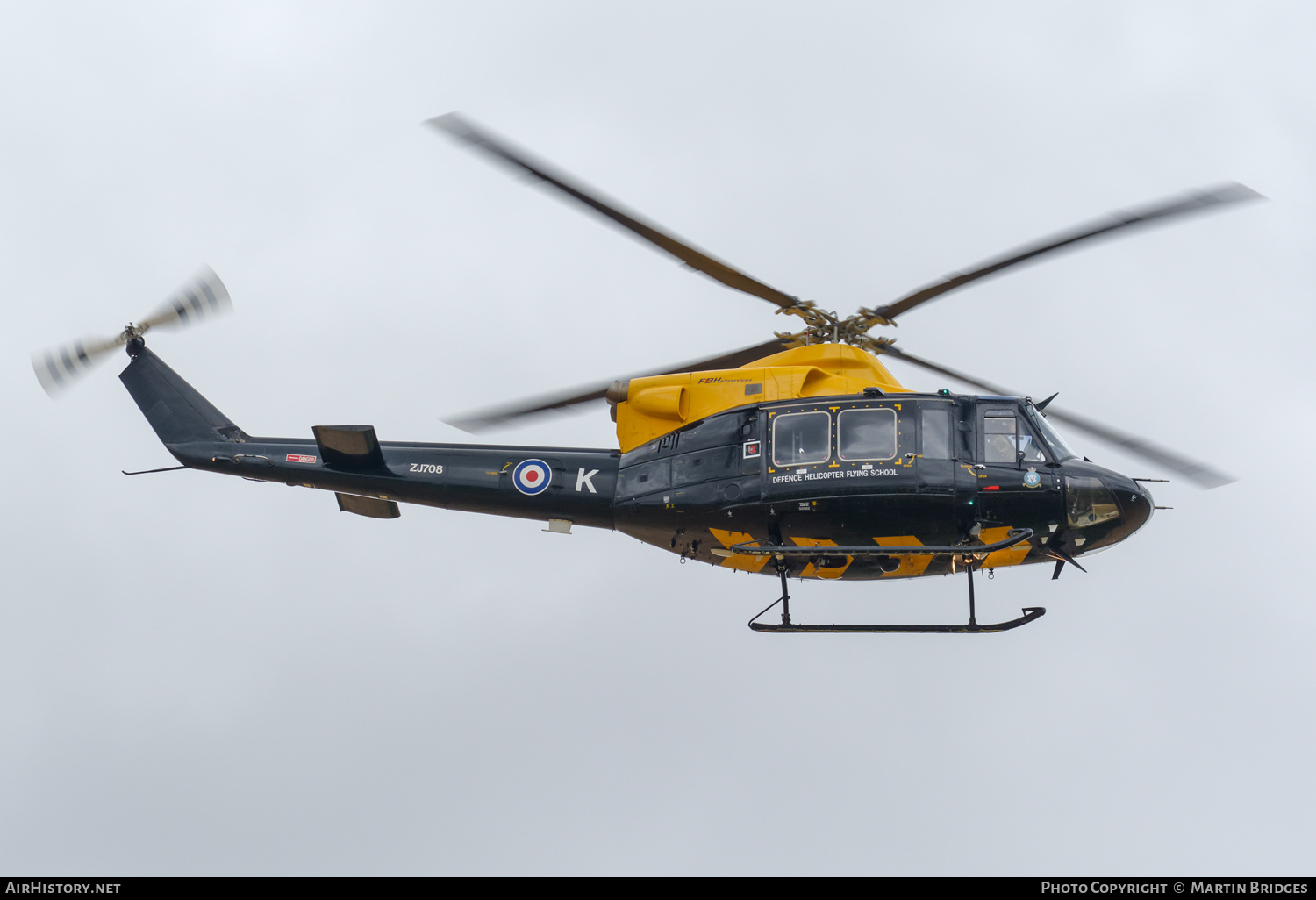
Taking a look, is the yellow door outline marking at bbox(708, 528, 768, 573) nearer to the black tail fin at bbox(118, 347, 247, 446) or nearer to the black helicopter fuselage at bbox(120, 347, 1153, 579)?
the black helicopter fuselage at bbox(120, 347, 1153, 579)

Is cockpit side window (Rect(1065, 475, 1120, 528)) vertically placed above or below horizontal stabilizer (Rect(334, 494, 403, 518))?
below

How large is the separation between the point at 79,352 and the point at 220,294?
2.46m

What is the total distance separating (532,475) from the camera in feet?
64.7

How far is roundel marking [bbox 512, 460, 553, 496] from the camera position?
19.6m

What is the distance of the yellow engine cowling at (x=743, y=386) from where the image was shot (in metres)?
18.7

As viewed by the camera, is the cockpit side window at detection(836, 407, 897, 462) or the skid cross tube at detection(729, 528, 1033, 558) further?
the cockpit side window at detection(836, 407, 897, 462)

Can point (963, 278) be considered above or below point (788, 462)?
above

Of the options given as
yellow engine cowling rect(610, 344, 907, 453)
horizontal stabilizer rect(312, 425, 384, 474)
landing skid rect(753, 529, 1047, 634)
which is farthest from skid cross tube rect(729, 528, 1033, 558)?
horizontal stabilizer rect(312, 425, 384, 474)

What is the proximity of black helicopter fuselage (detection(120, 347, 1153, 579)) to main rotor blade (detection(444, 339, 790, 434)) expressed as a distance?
1145 mm

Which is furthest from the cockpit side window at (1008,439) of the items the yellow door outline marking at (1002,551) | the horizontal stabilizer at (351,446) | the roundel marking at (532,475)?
the horizontal stabilizer at (351,446)

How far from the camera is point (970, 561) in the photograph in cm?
1758
